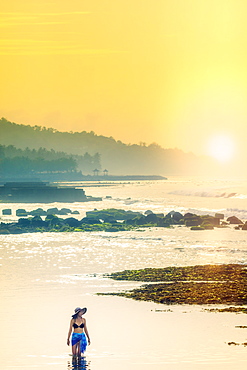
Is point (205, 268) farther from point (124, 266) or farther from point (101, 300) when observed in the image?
point (101, 300)

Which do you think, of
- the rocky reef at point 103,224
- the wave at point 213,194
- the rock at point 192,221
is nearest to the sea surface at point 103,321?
the rocky reef at point 103,224

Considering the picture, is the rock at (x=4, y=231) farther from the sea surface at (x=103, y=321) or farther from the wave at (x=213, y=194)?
the wave at (x=213, y=194)

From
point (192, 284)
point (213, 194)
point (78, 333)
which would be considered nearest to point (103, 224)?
point (192, 284)

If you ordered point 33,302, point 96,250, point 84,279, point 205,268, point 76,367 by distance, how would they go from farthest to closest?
point 96,250 → point 205,268 → point 84,279 → point 33,302 → point 76,367

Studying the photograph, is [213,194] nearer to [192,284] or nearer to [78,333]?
[192,284]

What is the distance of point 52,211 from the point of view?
80875 millimetres

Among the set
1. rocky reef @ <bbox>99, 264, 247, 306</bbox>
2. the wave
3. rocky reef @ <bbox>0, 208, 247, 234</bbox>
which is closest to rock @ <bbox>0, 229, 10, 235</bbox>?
rocky reef @ <bbox>0, 208, 247, 234</bbox>

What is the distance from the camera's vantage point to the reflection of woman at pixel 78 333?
14.8 metres

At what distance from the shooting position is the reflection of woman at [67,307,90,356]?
48.5ft

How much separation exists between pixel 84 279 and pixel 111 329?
876 cm

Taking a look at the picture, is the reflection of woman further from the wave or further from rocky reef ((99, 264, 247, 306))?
the wave

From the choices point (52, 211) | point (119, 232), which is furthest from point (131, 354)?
point (52, 211)

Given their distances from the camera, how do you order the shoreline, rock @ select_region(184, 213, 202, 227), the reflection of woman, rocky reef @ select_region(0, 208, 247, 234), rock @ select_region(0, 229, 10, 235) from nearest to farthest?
the reflection of woman → the shoreline → rock @ select_region(0, 229, 10, 235) → rocky reef @ select_region(0, 208, 247, 234) → rock @ select_region(184, 213, 202, 227)

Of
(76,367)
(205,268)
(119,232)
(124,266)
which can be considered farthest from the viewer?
(119,232)
